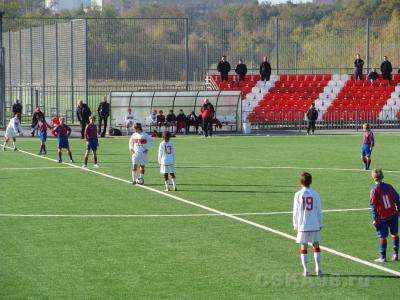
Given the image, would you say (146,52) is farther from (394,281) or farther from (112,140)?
(394,281)

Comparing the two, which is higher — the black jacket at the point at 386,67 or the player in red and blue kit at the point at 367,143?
the black jacket at the point at 386,67

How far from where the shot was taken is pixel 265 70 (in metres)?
66.0

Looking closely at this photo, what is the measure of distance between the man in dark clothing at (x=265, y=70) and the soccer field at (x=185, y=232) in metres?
26.9

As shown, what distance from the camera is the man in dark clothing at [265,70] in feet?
216

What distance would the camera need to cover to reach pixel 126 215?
78.7ft

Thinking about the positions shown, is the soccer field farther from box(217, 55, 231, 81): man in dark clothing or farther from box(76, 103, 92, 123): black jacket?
box(217, 55, 231, 81): man in dark clothing

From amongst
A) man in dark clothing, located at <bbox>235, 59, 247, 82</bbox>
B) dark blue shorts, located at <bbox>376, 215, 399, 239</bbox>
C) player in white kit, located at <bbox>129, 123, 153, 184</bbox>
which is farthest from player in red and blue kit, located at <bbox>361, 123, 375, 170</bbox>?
man in dark clothing, located at <bbox>235, 59, 247, 82</bbox>

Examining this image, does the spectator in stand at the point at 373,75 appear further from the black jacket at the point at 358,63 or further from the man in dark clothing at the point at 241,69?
the man in dark clothing at the point at 241,69

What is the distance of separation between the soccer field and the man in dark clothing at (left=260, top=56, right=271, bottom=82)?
2692 centimetres

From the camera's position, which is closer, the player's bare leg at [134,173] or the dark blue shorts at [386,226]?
the dark blue shorts at [386,226]

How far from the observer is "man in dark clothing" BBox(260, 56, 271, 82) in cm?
6569

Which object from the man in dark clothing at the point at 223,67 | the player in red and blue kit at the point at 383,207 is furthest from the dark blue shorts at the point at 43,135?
the player in red and blue kit at the point at 383,207

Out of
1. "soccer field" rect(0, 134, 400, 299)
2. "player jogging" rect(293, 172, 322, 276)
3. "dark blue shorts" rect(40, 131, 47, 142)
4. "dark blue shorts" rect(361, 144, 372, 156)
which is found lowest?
"soccer field" rect(0, 134, 400, 299)

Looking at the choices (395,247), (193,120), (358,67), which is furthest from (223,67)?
(395,247)
